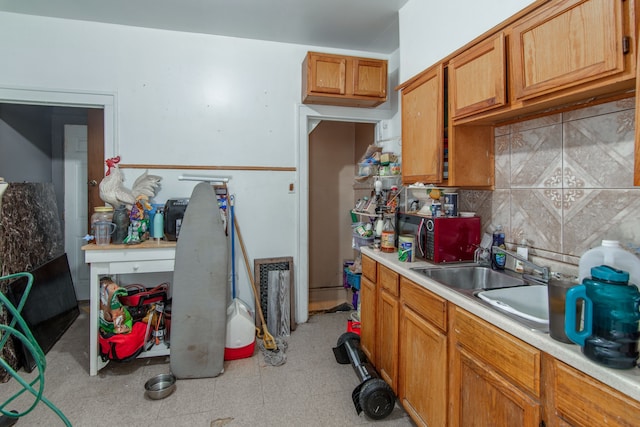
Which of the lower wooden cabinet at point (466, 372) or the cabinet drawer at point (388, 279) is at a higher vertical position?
the cabinet drawer at point (388, 279)

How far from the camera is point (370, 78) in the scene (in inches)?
121

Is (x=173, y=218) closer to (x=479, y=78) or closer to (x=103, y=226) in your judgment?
(x=103, y=226)

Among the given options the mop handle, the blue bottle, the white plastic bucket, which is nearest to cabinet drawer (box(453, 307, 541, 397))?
the blue bottle

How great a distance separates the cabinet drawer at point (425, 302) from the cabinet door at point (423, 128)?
692mm

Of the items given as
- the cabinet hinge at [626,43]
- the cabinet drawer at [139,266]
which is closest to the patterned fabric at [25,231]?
the cabinet drawer at [139,266]

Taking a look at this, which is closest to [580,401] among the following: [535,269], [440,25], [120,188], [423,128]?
[535,269]

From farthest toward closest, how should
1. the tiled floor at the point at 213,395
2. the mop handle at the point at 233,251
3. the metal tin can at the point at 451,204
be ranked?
the mop handle at the point at 233,251, the metal tin can at the point at 451,204, the tiled floor at the point at 213,395

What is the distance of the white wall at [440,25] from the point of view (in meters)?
1.69

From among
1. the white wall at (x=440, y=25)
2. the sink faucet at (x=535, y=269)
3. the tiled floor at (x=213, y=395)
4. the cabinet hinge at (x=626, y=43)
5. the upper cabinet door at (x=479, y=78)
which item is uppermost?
the white wall at (x=440, y=25)

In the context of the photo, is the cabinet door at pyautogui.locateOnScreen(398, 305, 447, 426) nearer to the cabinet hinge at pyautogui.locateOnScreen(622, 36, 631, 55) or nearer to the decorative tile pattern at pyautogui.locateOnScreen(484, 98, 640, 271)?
the decorative tile pattern at pyautogui.locateOnScreen(484, 98, 640, 271)

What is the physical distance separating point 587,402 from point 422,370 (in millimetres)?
885

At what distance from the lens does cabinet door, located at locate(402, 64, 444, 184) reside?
80.4 inches

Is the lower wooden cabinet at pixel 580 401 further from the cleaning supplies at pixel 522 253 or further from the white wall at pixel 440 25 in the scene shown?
the white wall at pixel 440 25

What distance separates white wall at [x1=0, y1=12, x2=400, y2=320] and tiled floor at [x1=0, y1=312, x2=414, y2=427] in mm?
934
